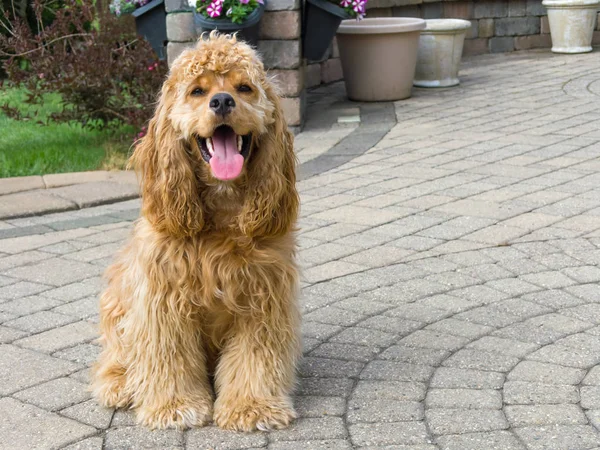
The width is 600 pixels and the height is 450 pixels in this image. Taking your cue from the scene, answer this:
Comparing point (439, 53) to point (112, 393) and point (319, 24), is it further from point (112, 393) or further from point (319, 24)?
point (112, 393)

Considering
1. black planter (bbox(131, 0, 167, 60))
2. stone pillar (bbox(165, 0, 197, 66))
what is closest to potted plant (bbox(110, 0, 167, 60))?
black planter (bbox(131, 0, 167, 60))

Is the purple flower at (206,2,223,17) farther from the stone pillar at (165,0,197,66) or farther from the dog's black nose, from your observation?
the dog's black nose

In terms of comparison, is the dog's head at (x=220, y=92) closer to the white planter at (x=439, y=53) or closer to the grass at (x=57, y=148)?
the grass at (x=57, y=148)

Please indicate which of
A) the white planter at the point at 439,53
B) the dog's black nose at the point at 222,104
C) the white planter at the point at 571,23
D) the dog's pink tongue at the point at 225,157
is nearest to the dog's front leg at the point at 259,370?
the dog's pink tongue at the point at 225,157

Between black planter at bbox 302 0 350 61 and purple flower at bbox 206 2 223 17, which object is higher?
purple flower at bbox 206 2 223 17

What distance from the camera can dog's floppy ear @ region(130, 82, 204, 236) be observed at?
3398mm

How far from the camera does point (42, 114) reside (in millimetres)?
10656

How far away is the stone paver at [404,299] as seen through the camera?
11.6ft

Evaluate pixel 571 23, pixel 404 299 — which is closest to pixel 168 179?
pixel 404 299

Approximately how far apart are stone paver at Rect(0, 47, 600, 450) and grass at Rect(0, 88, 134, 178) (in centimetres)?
57

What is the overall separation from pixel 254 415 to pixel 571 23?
12.5m

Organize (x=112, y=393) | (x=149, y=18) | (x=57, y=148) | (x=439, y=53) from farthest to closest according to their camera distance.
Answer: (x=439, y=53) < (x=149, y=18) < (x=57, y=148) < (x=112, y=393)

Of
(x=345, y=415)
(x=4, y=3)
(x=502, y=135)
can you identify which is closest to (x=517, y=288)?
(x=345, y=415)

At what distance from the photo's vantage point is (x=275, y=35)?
902 centimetres
